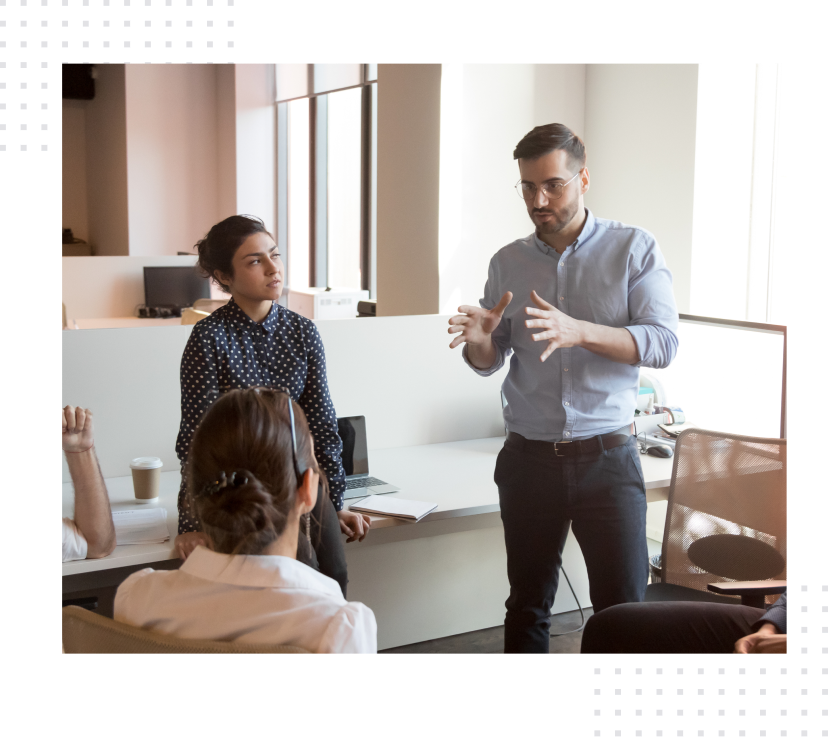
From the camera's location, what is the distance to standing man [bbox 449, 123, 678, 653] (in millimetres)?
1646

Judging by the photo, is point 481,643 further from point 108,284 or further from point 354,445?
point 108,284

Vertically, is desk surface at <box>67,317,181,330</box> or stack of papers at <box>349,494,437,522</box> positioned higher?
desk surface at <box>67,317,181,330</box>

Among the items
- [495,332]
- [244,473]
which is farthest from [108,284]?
[244,473]

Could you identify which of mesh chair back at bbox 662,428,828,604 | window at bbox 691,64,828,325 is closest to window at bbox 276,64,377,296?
window at bbox 691,64,828,325

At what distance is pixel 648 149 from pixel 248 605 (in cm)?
253

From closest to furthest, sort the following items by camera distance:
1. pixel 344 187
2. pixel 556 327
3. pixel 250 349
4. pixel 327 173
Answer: pixel 556 327, pixel 250 349, pixel 344 187, pixel 327 173

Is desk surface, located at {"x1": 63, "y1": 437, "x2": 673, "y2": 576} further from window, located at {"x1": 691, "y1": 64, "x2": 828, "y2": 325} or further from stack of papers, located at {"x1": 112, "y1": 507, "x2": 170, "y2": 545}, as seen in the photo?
window, located at {"x1": 691, "y1": 64, "x2": 828, "y2": 325}

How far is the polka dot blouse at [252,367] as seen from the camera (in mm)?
1620

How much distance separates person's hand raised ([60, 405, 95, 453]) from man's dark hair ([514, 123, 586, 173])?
99 centimetres

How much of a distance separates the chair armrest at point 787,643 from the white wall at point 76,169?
7675 mm

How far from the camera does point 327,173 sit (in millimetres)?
6223

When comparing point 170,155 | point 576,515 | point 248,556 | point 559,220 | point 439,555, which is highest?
point 170,155

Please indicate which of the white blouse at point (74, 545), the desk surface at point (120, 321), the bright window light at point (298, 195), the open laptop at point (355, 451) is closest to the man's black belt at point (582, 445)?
the open laptop at point (355, 451)
